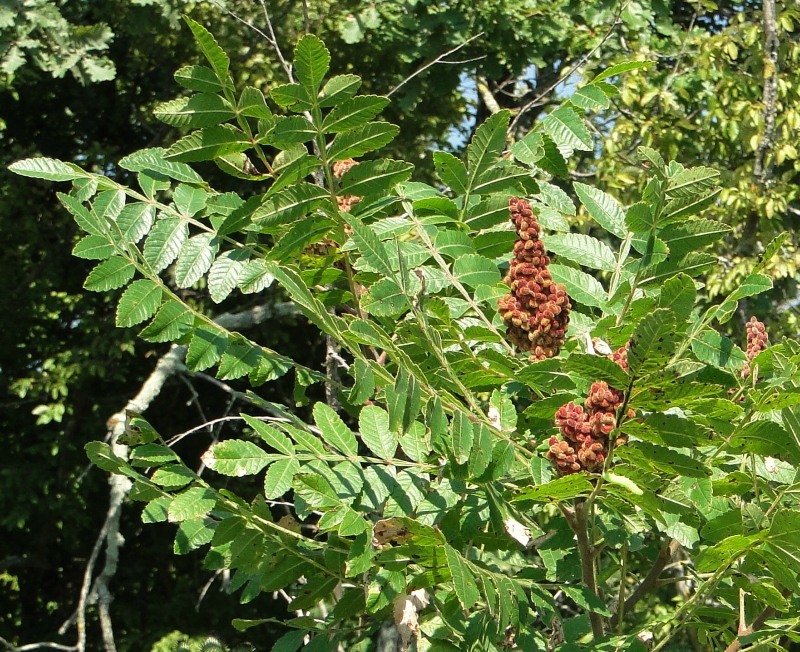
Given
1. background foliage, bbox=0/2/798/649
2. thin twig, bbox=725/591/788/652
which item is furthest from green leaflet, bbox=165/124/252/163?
background foliage, bbox=0/2/798/649

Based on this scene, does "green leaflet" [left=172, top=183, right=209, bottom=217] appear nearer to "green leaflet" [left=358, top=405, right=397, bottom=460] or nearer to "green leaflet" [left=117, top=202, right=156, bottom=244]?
"green leaflet" [left=117, top=202, right=156, bottom=244]

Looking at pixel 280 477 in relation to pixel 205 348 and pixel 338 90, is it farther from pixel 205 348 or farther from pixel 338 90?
pixel 338 90

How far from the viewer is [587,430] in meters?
1.20

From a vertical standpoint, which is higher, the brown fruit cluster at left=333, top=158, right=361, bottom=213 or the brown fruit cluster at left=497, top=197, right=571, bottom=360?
the brown fruit cluster at left=333, top=158, right=361, bottom=213

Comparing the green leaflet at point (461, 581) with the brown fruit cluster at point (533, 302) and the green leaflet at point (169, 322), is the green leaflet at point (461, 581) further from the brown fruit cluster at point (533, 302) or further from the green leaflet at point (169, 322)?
the green leaflet at point (169, 322)

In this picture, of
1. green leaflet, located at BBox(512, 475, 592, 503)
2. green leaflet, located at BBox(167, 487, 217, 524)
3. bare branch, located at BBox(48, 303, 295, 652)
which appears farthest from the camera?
bare branch, located at BBox(48, 303, 295, 652)

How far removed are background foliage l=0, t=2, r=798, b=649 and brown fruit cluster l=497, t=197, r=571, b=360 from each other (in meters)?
2.96

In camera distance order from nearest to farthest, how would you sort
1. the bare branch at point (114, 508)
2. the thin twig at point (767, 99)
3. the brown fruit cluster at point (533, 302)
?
the brown fruit cluster at point (533, 302), the bare branch at point (114, 508), the thin twig at point (767, 99)

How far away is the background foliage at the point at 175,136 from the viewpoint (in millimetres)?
4434

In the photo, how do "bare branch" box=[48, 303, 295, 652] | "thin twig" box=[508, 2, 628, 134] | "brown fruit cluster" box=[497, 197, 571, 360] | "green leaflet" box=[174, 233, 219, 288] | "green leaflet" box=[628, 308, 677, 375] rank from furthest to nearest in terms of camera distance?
"bare branch" box=[48, 303, 295, 652] < "thin twig" box=[508, 2, 628, 134] < "green leaflet" box=[174, 233, 219, 288] < "brown fruit cluster" box=[497, 197, 571, 360] < "green leaflet" box=[628, 308, 677, 375]

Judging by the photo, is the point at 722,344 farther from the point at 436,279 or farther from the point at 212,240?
the point at 212,240

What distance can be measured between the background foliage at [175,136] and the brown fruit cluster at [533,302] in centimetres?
296

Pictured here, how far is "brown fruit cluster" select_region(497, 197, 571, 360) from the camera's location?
4.43 feet

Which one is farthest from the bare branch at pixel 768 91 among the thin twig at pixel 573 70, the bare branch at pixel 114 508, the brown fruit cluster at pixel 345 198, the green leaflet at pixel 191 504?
the green leaflet at pixel 191 504
